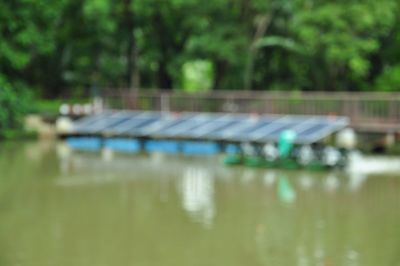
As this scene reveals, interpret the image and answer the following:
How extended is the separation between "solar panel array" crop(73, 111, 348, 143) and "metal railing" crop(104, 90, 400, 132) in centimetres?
39

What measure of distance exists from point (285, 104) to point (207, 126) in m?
2.39

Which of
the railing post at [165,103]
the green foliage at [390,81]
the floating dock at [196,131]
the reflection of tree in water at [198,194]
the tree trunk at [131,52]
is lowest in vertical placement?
the reflection of tree in water at [198,194]

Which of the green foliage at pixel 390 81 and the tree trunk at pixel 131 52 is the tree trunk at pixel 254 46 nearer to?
the tree trunk at pixel 131 52

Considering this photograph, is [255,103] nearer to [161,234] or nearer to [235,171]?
[235,171]

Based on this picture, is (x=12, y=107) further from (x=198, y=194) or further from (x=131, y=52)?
(x=198, y=194)

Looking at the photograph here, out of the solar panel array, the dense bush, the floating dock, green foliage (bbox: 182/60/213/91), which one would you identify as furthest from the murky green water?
green foliage (bbox: 182/60/213/91)

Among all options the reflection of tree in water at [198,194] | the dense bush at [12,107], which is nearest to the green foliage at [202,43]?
the dense bush at [12,107]

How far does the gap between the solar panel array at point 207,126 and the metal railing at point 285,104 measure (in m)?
0.39

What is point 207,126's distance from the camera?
81.9 feet

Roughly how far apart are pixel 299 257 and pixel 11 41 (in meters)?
19.7

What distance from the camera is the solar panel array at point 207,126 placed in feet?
72.6

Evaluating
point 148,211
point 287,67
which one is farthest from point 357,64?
point 148,211

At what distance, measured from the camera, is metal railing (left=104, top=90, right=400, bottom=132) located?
75.3ft

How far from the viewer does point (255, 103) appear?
2566 cm
